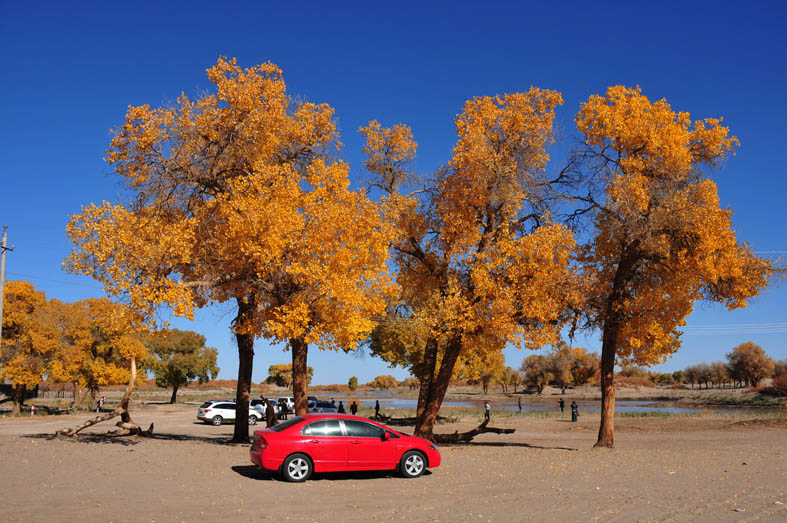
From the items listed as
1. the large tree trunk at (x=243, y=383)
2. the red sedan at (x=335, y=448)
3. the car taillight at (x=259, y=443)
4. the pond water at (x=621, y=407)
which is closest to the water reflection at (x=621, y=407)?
the pond water at (x=621, y=407)

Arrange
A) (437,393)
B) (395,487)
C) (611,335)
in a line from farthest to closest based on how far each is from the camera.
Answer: (437,393)
(611,335)
(395,487)

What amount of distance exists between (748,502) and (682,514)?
1876 mm

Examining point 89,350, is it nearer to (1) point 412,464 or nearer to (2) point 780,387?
(1) point 412,464

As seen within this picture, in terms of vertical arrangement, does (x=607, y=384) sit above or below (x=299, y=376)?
below

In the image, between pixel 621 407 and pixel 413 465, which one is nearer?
pixel 413 465

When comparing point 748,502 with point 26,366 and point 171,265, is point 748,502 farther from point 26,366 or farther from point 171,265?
point 26,366

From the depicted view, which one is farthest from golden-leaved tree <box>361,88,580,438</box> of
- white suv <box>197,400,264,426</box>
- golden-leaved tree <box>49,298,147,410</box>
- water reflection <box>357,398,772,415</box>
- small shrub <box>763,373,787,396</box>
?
small shrub <box>763,373,787,396</box>

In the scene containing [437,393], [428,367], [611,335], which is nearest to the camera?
[611,335]

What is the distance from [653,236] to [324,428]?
12519 mm

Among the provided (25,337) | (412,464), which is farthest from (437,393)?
(25,337)

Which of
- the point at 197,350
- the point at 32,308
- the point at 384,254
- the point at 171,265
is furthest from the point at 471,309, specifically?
the point at 197,350

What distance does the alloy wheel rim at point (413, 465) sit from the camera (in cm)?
1316

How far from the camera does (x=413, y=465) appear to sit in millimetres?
13195

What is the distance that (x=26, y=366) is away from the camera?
39781mm
